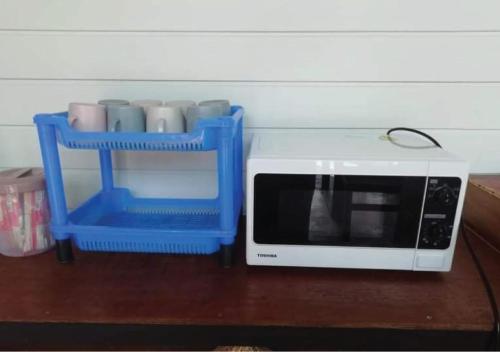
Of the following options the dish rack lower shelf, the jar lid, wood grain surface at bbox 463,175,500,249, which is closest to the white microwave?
the dish rack lower shelf

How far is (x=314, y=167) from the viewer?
2.23 ft

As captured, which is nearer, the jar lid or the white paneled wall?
the jar lid

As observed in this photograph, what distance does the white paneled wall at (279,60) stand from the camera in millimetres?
916

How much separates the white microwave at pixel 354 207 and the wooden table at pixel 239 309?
5 centimetres

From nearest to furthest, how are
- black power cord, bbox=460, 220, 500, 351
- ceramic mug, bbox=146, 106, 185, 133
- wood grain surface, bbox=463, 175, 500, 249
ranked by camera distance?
black power cord, bbox=460, 220, 500, 351 → ceramic mug, bbox=146, 106, 185, 133 → wood grain surface, bbox=463, 175, 500, 249

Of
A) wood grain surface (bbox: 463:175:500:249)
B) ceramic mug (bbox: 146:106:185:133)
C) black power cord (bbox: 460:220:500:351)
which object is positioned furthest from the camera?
wood grain surface (bbox: 463:175:500:249)

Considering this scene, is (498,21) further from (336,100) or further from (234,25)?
(234,25)

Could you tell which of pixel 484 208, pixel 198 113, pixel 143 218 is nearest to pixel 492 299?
pixel 484 208

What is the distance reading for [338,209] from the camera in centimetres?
72

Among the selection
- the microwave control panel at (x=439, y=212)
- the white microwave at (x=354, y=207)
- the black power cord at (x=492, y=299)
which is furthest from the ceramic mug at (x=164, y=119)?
the black power cord at (x=492, y=299)

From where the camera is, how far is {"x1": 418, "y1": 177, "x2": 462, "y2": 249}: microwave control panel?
0.67 m

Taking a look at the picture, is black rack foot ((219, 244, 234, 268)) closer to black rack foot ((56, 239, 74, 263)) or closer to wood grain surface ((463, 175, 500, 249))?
black rack foot ((56, 239, 74, 263))

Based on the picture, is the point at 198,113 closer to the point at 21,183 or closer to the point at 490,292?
the point at 21,183

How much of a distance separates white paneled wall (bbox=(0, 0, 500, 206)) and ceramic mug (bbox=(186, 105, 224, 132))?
0.26 m
